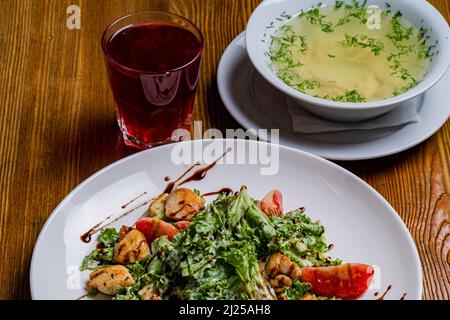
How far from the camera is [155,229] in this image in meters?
1.60

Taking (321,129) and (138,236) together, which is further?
(321,129)

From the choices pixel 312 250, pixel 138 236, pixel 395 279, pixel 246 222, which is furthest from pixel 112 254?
pixel 395 279

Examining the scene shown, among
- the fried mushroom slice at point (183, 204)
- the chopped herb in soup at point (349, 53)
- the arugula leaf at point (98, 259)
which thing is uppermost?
the chopped herb in soup at point (349, 53)

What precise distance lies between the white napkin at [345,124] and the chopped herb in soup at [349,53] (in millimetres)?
70

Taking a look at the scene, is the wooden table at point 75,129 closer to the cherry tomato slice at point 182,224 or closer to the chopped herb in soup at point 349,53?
the chopped herb in soup at point 349,53

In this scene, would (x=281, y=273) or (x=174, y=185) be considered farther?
(x=174, y=185)

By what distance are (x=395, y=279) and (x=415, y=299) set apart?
0.07 metres

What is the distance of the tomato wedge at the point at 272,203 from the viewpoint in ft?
5.48

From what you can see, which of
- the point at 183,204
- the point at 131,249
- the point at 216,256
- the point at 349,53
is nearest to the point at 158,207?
the point at 183,204

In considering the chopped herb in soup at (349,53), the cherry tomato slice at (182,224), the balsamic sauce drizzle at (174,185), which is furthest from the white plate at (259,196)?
the chopped herb in soup at (349,53)

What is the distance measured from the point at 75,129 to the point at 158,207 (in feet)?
1.69

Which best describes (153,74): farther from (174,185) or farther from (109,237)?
(109,237)

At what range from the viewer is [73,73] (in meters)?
2.22
